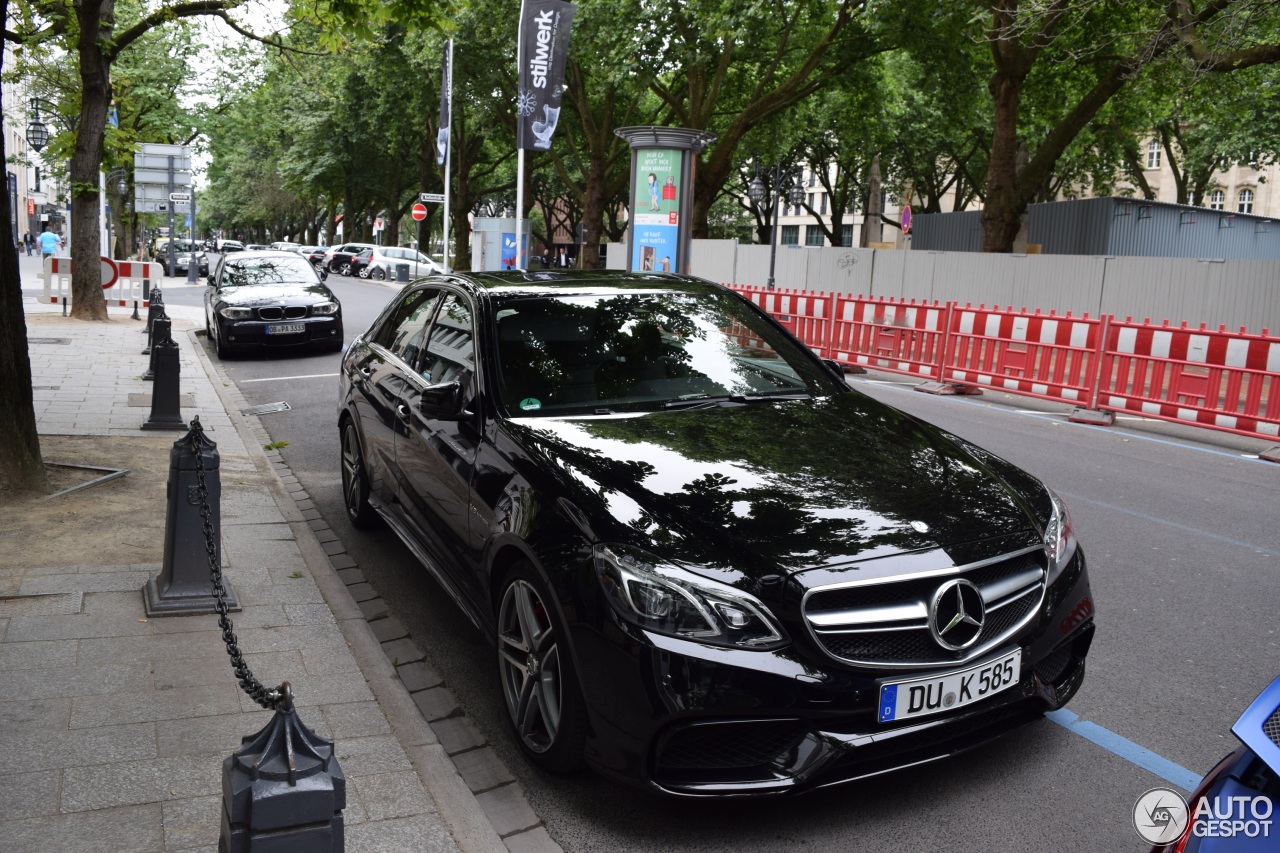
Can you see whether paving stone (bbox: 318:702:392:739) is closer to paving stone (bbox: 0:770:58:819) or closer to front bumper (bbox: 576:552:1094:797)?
paving stone (bbox: 0:770:58:819)

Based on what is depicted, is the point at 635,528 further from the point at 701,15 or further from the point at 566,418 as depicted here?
the point at 701,15

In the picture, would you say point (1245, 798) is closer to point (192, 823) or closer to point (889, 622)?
point (889, 622)

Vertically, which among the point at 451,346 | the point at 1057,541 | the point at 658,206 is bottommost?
the point at 1057,541

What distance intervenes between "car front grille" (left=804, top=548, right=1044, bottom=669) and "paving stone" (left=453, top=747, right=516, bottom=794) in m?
1.31

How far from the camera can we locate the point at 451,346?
16.9 feet

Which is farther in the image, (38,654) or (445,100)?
(445,100)

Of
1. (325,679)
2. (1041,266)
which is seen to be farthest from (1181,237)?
(325,679)

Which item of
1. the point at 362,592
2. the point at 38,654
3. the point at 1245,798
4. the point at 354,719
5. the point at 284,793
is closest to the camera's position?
the point at 1245,798

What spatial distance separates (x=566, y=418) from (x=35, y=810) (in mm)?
2156

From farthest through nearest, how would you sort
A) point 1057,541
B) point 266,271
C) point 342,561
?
1. point 266,271
2. point 342,561
3. point 1057,541

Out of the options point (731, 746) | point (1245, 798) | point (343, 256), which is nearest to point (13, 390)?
point (731, 746)

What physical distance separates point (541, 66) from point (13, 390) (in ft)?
56.9

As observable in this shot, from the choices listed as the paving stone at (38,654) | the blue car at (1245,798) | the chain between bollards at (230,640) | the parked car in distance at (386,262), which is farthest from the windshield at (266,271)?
the parked car in distance at (386,262)

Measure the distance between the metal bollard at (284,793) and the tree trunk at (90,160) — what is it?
12.6 metres
